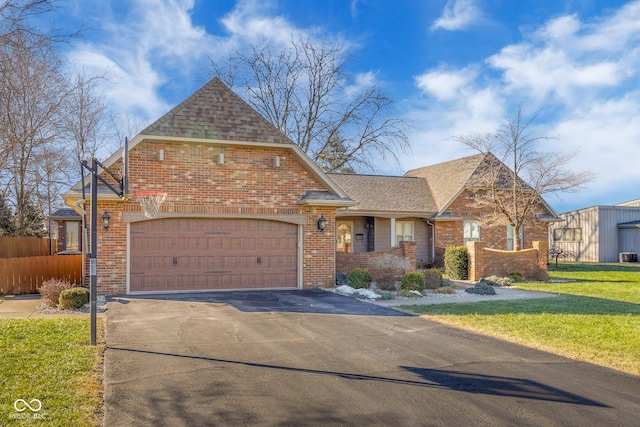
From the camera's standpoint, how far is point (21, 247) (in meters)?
22.3

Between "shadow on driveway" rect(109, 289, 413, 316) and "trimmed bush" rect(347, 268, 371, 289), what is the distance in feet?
3.83

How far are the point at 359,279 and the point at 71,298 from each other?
332 inches

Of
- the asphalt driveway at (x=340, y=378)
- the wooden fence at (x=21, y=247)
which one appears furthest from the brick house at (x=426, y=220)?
the asphalt driveway at (x=340, y=378)

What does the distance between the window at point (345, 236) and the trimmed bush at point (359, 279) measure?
30.7 feet

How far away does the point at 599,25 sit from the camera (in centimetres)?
1495

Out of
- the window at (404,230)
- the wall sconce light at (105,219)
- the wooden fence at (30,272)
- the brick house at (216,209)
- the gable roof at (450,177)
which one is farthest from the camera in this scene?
the window at (404,230)

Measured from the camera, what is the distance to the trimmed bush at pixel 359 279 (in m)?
16.0

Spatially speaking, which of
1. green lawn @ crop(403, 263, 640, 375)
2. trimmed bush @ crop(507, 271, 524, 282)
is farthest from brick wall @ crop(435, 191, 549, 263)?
green lawn @ crop(403, 263, 640, 375)

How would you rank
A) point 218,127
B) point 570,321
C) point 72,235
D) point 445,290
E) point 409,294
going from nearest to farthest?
point 570,321 → point 409,294 → point 218,127 → point 445,290 → point 72,235

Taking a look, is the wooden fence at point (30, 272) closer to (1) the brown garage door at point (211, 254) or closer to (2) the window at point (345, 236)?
(1) the brown garage door at point (211, 254)

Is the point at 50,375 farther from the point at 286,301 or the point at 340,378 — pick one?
the point at 286,301

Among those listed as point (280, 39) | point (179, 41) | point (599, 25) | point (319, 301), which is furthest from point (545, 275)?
point (280, 39)

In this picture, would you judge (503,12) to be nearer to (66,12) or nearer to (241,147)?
(241,147)

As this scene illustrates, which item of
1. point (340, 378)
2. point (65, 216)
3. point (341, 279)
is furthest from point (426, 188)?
point (340, 378)
